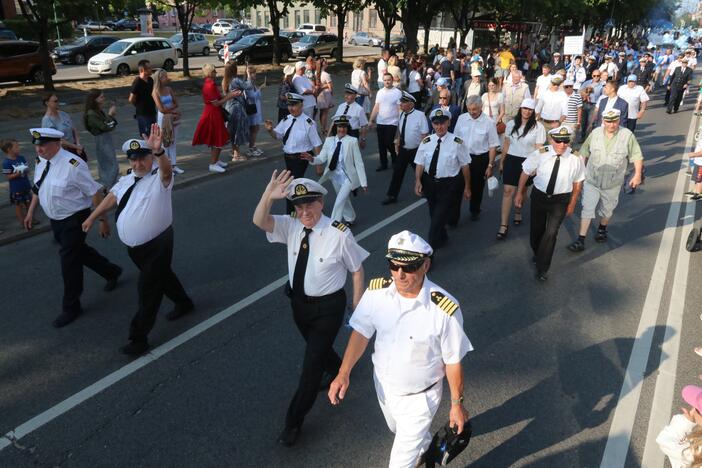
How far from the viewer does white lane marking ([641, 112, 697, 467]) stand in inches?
149

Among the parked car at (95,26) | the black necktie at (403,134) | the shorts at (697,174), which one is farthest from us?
the parked car at (95,26)

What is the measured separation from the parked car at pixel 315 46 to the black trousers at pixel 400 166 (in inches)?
1121

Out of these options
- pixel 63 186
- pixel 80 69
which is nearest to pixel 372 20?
pixel 80 69

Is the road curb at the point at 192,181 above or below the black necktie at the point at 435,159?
below

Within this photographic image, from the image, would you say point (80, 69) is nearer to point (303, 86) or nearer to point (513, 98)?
point (303, 86)

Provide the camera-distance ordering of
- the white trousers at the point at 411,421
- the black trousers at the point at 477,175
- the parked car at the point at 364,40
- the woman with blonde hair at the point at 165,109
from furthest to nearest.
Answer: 1. the parked car at the point at 364,40
2. the woman with blonde hair at the point at 165,109
3. the black trousers at the point at 477,175
4. the white trousers at the point at 411,421

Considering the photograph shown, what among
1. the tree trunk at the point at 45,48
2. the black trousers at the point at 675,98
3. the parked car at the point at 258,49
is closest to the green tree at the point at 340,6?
the parked car at the point at 258,49

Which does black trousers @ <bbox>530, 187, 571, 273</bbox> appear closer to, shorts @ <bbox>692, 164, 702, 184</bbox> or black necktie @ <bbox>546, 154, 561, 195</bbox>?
black necktie @ <bbox>546, 154, 561, 195</bbox>

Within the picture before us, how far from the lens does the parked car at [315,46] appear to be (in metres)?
35.6

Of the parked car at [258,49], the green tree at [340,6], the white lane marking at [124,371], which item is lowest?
the white lane marking at [124,371]

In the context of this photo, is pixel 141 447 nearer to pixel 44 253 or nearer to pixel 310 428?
pixel 310 428

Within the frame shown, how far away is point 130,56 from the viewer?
78.1 feet

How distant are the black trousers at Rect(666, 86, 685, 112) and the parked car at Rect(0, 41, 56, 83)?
22.5 m

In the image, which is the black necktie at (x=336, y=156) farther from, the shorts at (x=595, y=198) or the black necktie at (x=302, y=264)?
the black necktie at (x=302, y=264)
